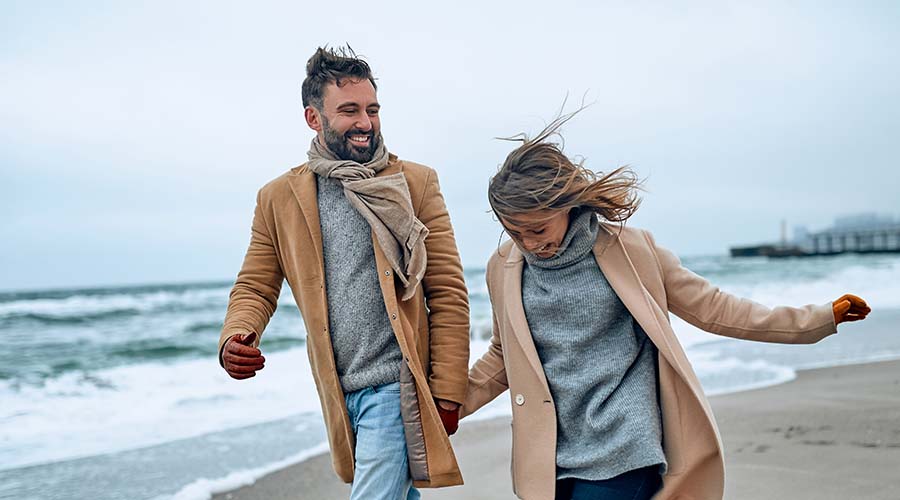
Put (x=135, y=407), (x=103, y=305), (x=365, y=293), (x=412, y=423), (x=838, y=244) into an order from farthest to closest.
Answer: (x=838, y=244) < (x=103, y=305) < (x=135, y=407) < (x=365, y=293) < (x=412, y=423)

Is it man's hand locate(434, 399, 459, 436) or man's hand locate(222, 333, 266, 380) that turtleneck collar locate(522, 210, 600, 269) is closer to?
man's hand locate(434, 399, 459, 436)

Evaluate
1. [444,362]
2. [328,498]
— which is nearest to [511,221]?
[444,362]

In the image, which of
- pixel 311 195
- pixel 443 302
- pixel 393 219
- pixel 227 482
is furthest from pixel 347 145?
pixel 227 482

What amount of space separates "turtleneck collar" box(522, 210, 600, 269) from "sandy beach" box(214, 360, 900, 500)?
2.15 metres

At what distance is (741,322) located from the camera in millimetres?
2555

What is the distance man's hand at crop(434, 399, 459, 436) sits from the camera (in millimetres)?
2717

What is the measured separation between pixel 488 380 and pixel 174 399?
257 inches

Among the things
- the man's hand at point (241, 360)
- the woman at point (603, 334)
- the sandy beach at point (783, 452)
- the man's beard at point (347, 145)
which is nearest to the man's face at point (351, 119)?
the man's beard at point (347, 145)

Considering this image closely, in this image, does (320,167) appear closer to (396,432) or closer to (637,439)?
(396,432)

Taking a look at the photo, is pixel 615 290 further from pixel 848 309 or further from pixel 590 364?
pixel 848 309

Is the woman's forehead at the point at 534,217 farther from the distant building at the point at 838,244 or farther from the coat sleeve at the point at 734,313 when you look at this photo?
the distant building at the point at 838,244

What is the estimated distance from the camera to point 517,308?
2611mm

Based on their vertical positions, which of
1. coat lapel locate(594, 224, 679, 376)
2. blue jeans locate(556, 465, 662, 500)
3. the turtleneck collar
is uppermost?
the turtleneck collar

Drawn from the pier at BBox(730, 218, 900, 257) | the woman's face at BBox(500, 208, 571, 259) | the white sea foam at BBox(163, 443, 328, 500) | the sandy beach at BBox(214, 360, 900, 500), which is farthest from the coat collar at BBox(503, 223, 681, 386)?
the pier at BBox(730, 218, 900, 257)
